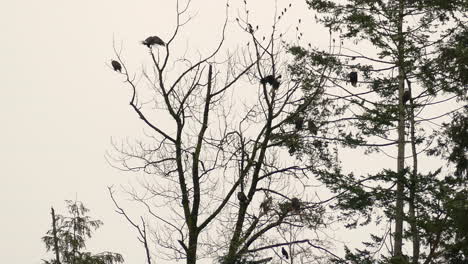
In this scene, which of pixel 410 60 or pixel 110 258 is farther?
pixel 110 258

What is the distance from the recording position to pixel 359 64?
A: 1881 cm

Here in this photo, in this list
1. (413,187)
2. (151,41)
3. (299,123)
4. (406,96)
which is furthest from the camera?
(406,96)

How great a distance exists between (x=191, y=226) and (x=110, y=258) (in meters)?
3.84

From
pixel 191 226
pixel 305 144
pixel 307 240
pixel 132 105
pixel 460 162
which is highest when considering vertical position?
pixel 132 105

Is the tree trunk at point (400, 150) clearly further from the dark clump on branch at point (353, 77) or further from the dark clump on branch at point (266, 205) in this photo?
the dark clump on branch at point (266, 205)

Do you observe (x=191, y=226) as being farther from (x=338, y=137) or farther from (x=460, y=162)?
(x=460, y=162)

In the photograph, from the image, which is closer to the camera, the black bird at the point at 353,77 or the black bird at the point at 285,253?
the black bird at the point at 285,253

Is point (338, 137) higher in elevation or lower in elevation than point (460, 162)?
higher

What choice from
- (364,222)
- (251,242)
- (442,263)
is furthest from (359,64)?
(442,263)

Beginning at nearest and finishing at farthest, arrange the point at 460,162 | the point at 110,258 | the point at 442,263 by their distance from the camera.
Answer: the point at 442,263
the point at 460,162
the point at 110,258

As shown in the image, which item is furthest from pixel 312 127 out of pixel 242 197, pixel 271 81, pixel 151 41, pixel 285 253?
pixel 151 41

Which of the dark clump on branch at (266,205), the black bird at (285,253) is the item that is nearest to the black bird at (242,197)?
the dark clump on branch at (266,205)

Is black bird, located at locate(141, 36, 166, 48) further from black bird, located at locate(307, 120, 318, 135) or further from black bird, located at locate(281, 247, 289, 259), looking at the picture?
black bird, located at locate(281, 247, 289, 259)

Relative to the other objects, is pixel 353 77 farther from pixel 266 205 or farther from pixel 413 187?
pixel 266 205
